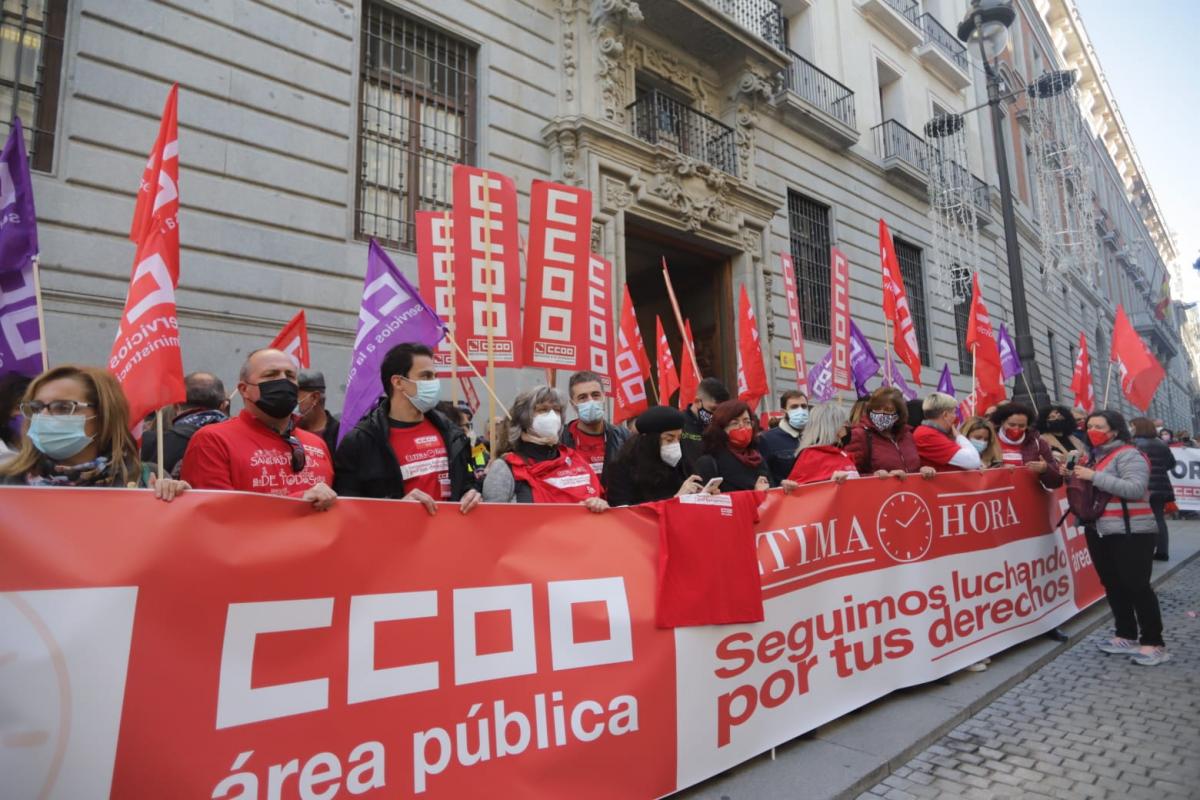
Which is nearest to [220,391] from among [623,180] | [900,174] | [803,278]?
[623,180]

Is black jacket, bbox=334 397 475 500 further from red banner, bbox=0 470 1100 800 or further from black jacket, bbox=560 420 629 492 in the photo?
black jacket, bbox=560 420 629 492

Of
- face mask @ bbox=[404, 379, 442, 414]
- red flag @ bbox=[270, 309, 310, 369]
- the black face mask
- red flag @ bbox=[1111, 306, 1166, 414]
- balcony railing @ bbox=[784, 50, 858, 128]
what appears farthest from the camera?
balcony railing @ bbox=[784, 50, 858, 128]

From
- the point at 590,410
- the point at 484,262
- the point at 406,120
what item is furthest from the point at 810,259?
the point at 590,410

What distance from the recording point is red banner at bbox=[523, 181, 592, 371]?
5086 mm

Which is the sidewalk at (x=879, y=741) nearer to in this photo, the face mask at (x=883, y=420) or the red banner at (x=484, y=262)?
the face mask at (x=883, y=420)

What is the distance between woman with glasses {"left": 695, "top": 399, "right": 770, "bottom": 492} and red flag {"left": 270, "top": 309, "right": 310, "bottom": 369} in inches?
141

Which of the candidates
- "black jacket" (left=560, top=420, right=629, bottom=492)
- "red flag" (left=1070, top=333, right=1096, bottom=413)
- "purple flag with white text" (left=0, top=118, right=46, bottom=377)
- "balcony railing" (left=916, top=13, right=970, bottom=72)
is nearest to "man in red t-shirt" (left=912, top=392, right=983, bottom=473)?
"black jacket" (left=560, top=420, right=629, bottom=492)

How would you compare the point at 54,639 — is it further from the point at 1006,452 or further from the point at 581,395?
the point at 1006,452

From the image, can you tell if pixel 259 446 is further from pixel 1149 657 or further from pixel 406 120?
pixel 406 120

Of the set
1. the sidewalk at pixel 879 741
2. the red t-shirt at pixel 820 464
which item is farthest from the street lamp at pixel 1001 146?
the red t-shirt at pixel 820 464

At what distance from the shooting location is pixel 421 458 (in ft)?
10.1

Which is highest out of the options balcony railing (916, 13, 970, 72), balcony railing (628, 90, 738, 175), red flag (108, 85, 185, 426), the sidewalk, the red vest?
balcony railing (916, 13, 970, 72)

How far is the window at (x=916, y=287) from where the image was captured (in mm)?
16703

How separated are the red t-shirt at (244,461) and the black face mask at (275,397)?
0.32 ft
